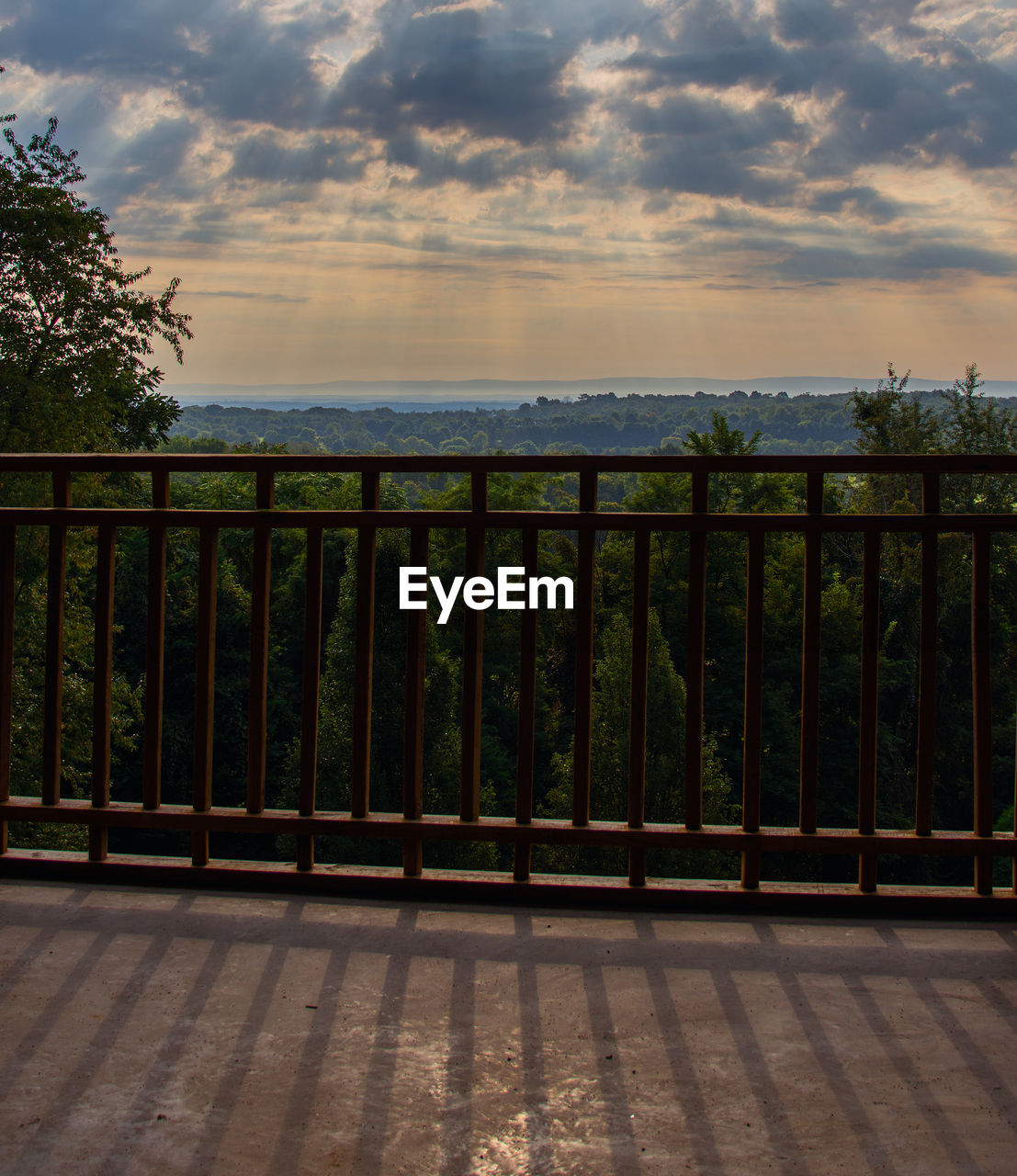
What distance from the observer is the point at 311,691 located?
8.63 feet

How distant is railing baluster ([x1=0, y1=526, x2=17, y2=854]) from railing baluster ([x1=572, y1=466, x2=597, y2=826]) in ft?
4.91

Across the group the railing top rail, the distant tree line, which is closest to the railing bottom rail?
the railing top rail

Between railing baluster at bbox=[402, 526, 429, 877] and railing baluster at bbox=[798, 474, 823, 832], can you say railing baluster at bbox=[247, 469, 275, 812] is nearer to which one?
railing baluster at bbox=[402, 526, 429, 877]

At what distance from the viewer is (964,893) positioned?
2.60m

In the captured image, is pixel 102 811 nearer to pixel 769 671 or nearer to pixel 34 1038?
pixel 34 1038

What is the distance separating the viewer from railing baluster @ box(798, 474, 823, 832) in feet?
8.39

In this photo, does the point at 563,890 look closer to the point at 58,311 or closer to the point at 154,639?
the point at 154,639

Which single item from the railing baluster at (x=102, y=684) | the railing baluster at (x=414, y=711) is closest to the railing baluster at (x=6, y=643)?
the railing baluster at (x=102, y=684)

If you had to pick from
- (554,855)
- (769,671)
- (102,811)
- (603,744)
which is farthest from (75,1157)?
(769,671)

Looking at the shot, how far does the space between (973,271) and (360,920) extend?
6596cm

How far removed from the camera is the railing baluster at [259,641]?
2.64 meters

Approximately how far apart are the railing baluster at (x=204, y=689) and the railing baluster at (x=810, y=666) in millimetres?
1496

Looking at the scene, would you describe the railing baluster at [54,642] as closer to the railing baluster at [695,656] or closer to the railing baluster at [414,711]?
the railing baluster at [414,711]

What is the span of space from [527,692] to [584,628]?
0.22 m
